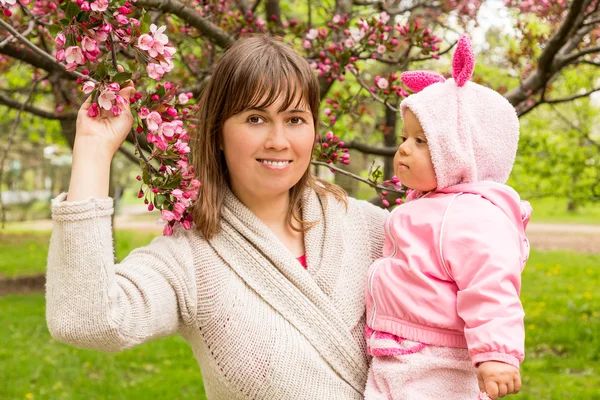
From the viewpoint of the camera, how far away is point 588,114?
27.4ft

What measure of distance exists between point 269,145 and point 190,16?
142cm

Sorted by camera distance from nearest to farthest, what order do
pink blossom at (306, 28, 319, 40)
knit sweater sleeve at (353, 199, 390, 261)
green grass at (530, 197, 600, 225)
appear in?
knit sweater sleeve at (353, 199, 390, 261), pink blossom at (306, 28, 319, 40), green grass at (530, 197, 600, 225)

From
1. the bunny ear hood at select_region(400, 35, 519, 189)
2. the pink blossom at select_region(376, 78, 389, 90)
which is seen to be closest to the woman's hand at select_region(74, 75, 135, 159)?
the bunny ear hood at select_region(400, 35, 519, 189)

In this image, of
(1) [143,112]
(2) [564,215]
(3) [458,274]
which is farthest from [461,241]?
(2) [564,215]

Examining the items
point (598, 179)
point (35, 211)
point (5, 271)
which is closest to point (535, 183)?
point (598, 179)

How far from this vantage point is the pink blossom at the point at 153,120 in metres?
1.62

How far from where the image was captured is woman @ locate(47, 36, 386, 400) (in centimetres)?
178

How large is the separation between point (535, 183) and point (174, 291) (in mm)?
6764

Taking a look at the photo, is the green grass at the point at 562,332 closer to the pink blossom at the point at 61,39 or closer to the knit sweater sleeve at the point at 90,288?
the knit sweater sleeve at the point at 90,288

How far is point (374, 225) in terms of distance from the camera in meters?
2.20

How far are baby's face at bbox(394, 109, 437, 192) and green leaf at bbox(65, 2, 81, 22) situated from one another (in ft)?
3.16

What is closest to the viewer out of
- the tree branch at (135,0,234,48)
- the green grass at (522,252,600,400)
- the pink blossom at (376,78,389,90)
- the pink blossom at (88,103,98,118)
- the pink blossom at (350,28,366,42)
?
the pink blossom at (88,103,98,118)

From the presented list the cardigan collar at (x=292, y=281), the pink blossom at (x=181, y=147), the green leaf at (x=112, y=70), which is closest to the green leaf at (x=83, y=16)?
the green leaf at (x=112, y=70)

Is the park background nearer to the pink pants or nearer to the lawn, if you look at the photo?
the lawn
